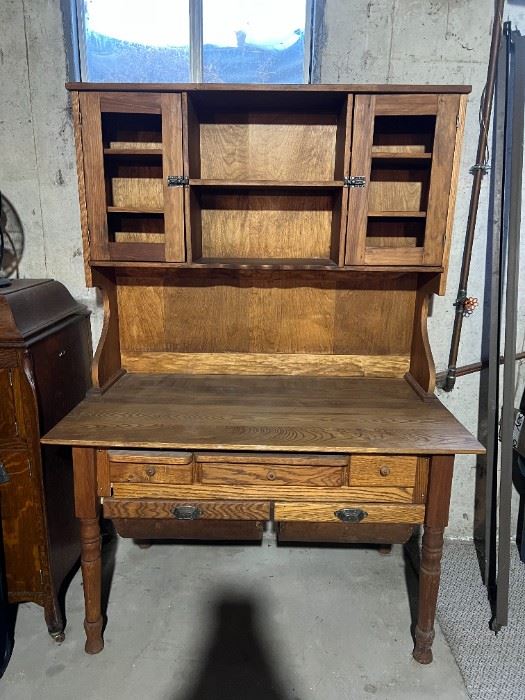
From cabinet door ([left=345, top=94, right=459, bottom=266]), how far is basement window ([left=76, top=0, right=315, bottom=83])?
54cm

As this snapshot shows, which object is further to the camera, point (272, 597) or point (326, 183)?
point (272, 597)

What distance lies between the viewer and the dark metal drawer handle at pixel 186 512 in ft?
5.11

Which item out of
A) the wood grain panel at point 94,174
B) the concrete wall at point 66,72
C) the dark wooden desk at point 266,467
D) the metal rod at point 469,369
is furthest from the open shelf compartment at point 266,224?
the metal rod at point 469,369

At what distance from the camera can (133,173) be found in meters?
1.85

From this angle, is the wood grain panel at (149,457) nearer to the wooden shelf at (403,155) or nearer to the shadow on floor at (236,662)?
the shadow on floor at (236,662)

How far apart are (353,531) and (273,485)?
413mm

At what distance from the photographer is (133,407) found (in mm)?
1687

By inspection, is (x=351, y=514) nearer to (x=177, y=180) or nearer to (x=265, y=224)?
(x=265, y=224)

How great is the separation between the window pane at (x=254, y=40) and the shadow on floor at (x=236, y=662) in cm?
219

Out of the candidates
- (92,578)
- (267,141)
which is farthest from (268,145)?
(92,578)

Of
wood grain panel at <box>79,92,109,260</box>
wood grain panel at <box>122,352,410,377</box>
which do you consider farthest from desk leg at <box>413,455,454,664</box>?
wood grain panel at <box>79,92,109,260</box>

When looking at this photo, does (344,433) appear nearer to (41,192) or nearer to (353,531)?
(353,531)

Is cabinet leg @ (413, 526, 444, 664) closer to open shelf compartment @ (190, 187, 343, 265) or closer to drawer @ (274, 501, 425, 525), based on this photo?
drawer @ (274, 501, 425, 525)

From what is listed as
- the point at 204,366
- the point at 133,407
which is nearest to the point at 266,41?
the point at 204,366
